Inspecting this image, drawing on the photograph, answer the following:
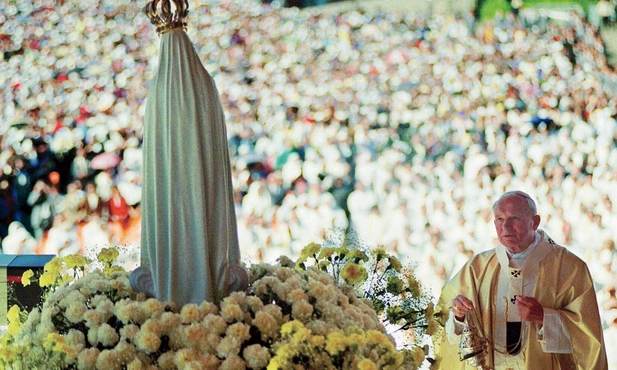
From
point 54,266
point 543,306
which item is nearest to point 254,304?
point 54,266

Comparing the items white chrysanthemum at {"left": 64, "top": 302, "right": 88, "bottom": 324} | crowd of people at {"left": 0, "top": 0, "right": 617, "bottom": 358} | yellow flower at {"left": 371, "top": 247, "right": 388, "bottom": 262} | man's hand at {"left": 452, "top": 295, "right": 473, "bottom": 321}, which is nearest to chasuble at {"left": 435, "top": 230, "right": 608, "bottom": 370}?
man's hand at {"left": 452, "top": 295, "right": 473, "bottom": 321}

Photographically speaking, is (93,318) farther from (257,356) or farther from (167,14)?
(167,14)

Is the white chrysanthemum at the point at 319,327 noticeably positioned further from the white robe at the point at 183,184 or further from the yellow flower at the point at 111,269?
the yellow flower at the point at 111,269

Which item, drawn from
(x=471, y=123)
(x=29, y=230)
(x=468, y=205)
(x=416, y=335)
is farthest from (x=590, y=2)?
(x=416, y=335)

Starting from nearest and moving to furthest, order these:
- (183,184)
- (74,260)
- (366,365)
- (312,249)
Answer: (366,365) → (183,184) → (74,260) → (312,249)

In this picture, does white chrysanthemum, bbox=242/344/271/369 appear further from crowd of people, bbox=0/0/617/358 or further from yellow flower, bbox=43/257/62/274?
crowd of people, bbox=0/0/617/358

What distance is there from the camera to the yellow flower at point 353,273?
201 centimetres

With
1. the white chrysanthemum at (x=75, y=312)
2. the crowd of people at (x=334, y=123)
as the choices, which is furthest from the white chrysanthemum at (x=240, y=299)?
the crowd of people at (x=334, y=123)

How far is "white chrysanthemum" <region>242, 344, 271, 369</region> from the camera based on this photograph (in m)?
1.57

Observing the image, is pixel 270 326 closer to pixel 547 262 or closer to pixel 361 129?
pixel 547 262

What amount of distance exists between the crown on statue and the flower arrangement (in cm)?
60

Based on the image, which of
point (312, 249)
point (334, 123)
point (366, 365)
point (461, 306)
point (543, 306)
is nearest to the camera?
point (366, 365)

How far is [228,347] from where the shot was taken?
5.18 ft

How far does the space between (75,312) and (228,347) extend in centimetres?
37
